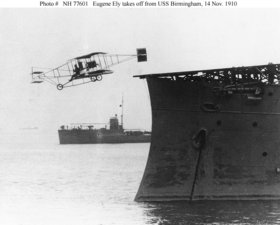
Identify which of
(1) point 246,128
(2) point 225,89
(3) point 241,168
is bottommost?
(3) point 241,168

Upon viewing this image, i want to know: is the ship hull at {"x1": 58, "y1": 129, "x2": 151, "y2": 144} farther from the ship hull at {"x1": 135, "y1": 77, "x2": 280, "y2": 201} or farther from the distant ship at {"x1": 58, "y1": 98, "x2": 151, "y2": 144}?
the ship hull at {"x1": 135, "y1": 77, "x2": 280, "y2": 201}

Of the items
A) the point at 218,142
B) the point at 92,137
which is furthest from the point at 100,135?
the point at 218,142

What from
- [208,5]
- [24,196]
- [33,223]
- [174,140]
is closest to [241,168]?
[174,140]

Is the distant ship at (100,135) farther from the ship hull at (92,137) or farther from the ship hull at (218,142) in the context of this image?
the ship hull at (218,142)

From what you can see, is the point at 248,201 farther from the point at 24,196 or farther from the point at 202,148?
the point at 24,196

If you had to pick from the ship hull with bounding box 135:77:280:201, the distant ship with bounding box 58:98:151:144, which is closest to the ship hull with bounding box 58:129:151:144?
the distant ship with bounding box 58:98:151:144
